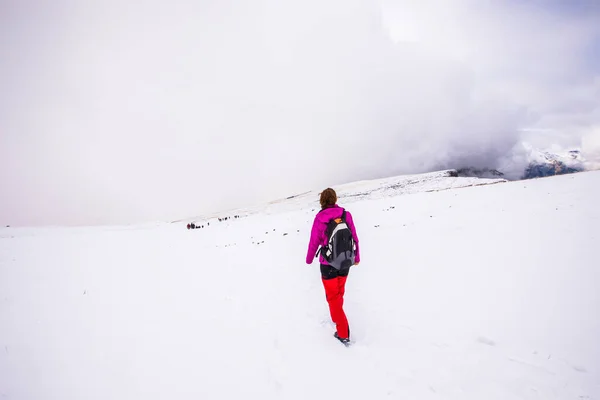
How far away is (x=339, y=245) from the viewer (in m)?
5.08

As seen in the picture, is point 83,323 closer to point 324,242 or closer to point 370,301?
point 324,242

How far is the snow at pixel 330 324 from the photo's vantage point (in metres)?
4.50

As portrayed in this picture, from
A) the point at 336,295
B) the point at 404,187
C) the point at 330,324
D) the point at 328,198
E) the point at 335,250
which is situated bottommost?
the point at 404,187

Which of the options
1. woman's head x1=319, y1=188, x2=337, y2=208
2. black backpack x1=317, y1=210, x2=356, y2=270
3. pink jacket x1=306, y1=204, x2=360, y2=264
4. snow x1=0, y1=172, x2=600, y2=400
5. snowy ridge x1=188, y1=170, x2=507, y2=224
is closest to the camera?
snow x1=0, y1=172, x2=600, y2=400

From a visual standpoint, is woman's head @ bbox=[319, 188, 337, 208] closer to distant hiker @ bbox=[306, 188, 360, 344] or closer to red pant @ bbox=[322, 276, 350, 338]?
distant hiker @ bbox=[306, 188, 360, 344]

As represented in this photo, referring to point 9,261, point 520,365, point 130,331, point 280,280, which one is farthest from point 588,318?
point 9,261

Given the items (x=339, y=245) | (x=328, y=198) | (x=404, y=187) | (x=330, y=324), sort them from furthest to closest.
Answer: (x=404, y=187), (x=330, y=324), (x=328, y=198), (x=339, y=245)

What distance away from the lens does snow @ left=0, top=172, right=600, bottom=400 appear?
450cm

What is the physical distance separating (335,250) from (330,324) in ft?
8.60

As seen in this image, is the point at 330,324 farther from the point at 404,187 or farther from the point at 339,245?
the point at 404,187

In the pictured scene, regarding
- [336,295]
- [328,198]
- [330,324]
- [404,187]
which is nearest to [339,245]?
[328,198]

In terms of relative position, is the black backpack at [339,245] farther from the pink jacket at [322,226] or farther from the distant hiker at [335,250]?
the pink jacket at [322,226]

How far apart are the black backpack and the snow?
202 cm

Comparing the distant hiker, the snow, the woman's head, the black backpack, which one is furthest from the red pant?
the woman's head
